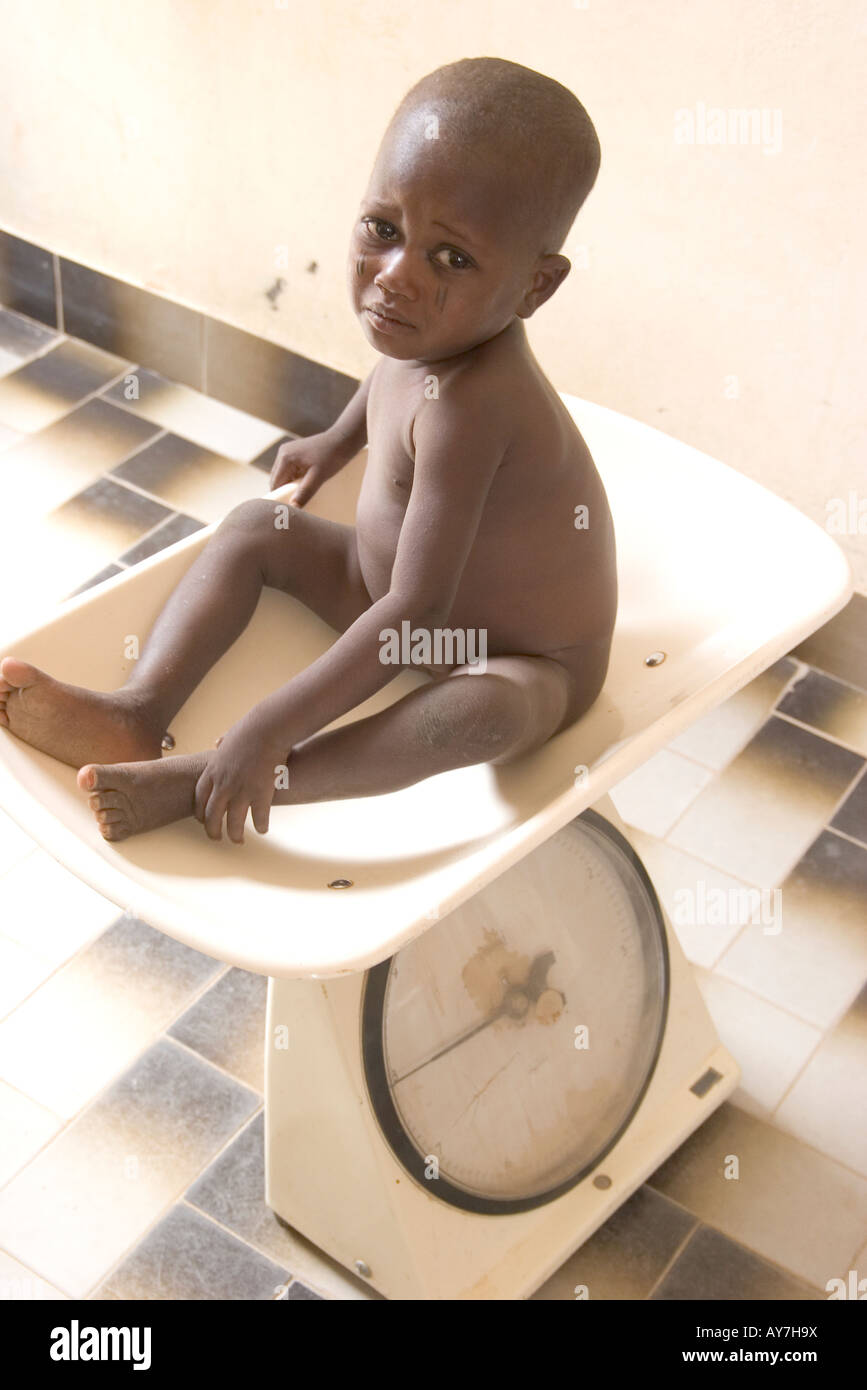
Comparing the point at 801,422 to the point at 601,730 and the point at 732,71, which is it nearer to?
the point at 732,71

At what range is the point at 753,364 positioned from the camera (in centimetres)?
188

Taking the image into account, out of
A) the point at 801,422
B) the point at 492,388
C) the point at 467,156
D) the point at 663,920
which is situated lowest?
the point at 663,920

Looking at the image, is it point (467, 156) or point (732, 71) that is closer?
point (467, 156)

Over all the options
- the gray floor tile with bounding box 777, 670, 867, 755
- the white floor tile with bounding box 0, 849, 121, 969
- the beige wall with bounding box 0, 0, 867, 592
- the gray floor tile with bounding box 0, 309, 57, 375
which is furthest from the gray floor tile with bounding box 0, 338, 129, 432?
the gray floor tile with bounding box 777, 670, 867, 755

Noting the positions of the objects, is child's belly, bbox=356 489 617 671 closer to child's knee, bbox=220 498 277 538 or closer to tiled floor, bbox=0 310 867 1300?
child's knee, bbox=220 498 277 538

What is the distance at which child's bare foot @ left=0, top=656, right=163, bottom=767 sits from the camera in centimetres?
107

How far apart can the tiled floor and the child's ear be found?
839 mm

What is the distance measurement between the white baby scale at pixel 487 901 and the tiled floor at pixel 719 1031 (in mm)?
70

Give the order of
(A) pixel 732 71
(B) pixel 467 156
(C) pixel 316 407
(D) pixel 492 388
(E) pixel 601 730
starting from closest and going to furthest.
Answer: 1. (B) pixel 467 156
2. (D) pixel 492 388
3. (E) pixel 601 730
4. (A) pixel 732 71
5. (C) pixel 316 407

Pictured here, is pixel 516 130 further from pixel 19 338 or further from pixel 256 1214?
pixel 19 338

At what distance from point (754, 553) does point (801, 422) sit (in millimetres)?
698

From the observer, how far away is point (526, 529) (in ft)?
3.80

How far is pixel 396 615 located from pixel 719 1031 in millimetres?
767
